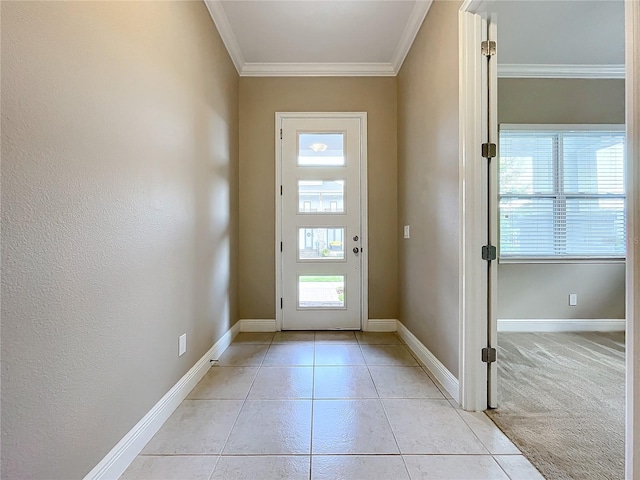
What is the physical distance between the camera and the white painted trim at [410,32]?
221cm

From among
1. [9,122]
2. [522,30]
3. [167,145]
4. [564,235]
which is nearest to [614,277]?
[564,235]

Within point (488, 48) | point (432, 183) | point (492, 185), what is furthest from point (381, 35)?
point (492, 185)

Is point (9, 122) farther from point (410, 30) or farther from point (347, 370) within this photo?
point (410, 30)

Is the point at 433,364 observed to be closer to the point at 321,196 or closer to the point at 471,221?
the point at 471,221

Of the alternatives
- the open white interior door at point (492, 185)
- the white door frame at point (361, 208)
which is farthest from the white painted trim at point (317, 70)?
the open white interior door at point (492, 185)

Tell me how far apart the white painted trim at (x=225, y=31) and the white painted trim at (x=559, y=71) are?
260cm

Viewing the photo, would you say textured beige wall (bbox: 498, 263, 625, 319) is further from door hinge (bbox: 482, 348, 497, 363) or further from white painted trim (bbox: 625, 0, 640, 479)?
white painted trim (bbox: 625, 0, 640, 479)

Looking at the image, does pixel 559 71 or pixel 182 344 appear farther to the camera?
pixel 559 71

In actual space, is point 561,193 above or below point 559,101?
below

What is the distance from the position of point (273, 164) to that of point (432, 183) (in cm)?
166

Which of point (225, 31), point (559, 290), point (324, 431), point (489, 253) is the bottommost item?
point (324, 431)

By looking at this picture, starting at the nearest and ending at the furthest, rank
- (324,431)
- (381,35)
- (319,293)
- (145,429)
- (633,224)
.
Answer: (633,224), (145,429), (324,431), (381,35), (319,293)

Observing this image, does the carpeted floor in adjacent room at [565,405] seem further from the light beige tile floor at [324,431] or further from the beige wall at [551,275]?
the beige wall at [551,275]

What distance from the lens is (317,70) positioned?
10.0ft
